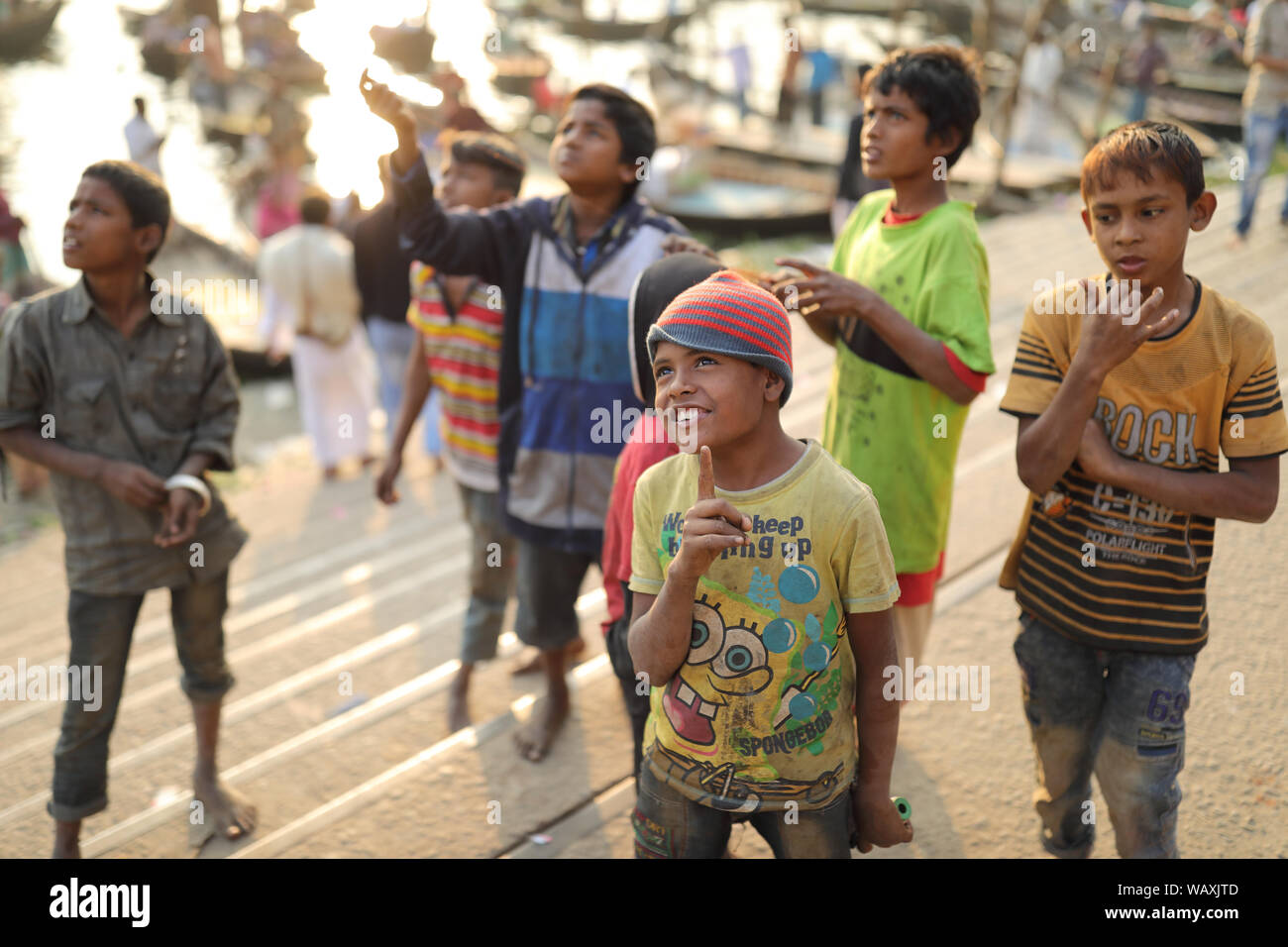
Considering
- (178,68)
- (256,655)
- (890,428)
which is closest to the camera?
(890,428)

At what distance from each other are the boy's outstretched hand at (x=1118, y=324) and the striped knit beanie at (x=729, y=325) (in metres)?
0.67

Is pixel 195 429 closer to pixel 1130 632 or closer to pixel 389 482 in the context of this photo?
pixel 389 482

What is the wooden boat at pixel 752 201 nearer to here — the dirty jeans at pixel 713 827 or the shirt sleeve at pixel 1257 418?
the shirt sleeve at pixel 1257 418

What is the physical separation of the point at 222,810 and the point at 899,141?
2854mm

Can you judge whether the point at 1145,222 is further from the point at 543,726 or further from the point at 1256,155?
the point at 1256,155

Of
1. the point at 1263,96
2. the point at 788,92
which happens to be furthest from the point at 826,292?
the point at 788,92

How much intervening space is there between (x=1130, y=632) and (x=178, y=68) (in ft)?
96.6

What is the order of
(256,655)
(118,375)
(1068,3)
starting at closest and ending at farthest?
(118,375), (256,655), (1068,3)

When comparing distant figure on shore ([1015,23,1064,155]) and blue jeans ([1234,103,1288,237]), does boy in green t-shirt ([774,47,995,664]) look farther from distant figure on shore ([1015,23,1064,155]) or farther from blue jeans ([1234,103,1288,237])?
distant figure on shore ([1015,23,1064,155])

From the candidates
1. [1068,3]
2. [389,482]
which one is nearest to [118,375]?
[389,482]

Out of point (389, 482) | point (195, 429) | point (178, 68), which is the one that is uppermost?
point (178, 68)

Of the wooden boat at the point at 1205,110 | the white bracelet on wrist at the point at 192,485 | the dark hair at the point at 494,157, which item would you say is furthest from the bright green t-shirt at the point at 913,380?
the wooden boat at the point at 1205,110

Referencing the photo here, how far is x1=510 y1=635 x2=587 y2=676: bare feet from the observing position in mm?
4387

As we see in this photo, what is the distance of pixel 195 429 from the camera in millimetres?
3385
